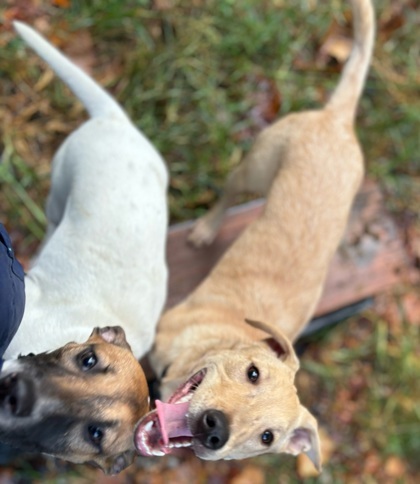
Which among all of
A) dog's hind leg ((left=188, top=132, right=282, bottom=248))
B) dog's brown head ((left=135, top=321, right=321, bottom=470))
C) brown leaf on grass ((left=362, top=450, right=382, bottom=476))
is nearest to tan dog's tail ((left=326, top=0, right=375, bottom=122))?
dog's hind leg ((left=188, top=132, right=282, bottom=248))

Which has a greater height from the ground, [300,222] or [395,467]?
[300,222]

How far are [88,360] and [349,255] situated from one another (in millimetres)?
2944

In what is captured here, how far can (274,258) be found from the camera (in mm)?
3922

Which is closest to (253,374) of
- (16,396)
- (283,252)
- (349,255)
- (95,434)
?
(95,434)

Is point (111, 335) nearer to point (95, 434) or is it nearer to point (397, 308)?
point (95, 434)

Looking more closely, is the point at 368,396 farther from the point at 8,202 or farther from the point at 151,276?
the point at 8,202

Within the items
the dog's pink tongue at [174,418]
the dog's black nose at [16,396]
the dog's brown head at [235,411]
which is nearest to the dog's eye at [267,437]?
the dog's brown head at [235,411]

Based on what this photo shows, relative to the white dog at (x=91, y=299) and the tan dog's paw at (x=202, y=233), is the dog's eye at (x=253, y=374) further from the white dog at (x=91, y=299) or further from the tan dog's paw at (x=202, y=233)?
the tan dog's paw at (x=202, y=233)

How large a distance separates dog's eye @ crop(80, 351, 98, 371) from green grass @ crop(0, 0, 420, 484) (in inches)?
77.6

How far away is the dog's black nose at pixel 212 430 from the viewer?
2.72 meters

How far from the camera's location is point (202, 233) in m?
4.46

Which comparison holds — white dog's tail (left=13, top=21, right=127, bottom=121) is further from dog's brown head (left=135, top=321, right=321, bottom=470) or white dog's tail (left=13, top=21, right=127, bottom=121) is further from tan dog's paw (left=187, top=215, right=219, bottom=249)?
dog's brown head (left=135, top=321, right=321, bottom=470)

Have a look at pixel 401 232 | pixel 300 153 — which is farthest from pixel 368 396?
pixel 300 153

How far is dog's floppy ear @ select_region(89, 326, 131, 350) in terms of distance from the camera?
2.82 metres
